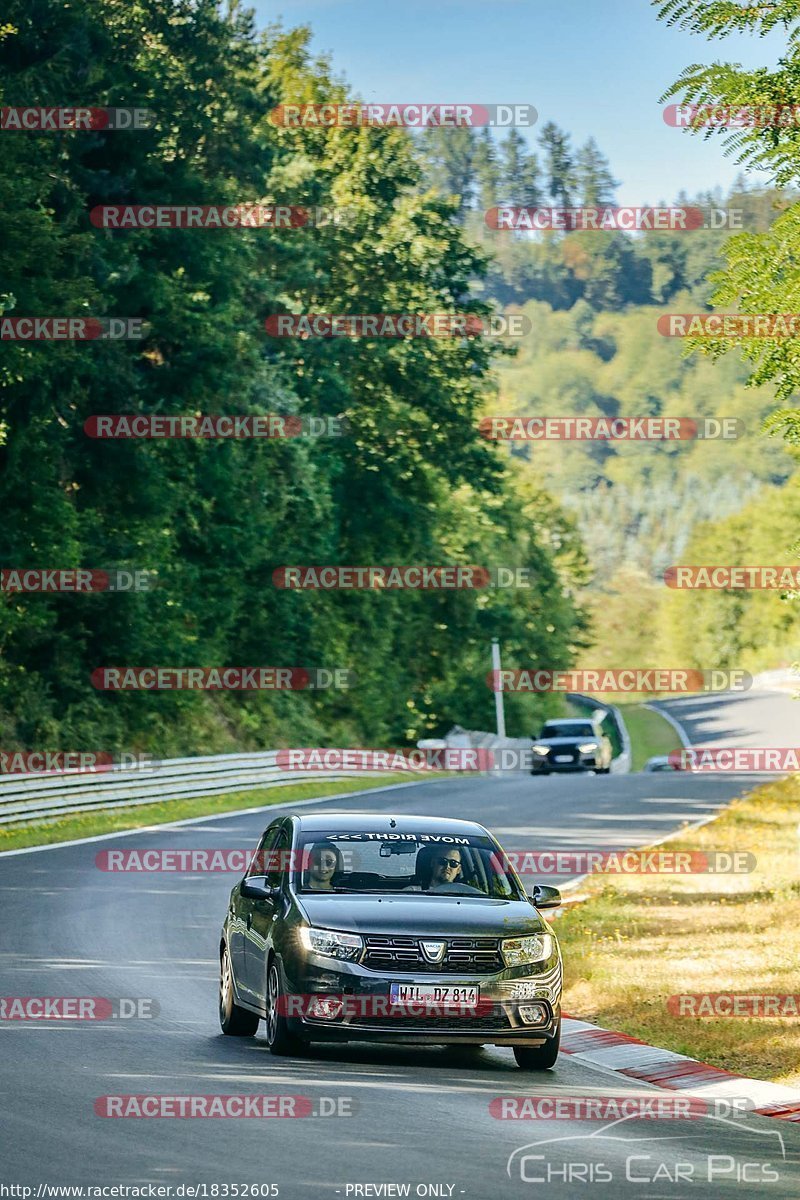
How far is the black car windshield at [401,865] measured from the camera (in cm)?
1190

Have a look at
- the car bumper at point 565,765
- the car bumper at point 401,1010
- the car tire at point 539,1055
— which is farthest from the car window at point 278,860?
the car bumper at point 565,765

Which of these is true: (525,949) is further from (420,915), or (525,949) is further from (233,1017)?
(233,1017)

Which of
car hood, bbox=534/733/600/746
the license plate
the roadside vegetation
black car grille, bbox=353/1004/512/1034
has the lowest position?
the roadside vegetation

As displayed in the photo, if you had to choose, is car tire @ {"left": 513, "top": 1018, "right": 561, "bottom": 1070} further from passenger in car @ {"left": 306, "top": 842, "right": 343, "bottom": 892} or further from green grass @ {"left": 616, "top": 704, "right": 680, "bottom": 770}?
green grass @ {"left": 616, "top": 704, "right": 680, "bottom": 770}

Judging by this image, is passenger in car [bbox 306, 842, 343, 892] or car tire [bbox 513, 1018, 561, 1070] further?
passenger in car [bbox 306, 842, 343, 892]

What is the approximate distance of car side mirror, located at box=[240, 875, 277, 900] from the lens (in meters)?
11.9

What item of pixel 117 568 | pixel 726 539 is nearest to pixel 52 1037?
pixel 117 568

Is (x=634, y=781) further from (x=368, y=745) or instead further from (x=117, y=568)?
(x=368, y=745)

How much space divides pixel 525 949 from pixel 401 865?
4.14ft

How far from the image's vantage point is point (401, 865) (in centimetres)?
1212

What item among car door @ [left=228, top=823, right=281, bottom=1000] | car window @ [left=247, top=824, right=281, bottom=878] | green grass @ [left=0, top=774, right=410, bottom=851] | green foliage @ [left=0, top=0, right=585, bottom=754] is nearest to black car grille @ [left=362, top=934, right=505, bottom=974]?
car door @ [left=228, top=823, right=281, bottom=1000]

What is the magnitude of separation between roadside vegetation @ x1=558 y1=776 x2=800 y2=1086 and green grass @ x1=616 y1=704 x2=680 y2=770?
8529 cm

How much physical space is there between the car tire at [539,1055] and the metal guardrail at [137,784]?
2102cm

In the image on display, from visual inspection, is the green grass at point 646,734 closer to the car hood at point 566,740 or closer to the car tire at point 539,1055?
the car hood at point 566,740
